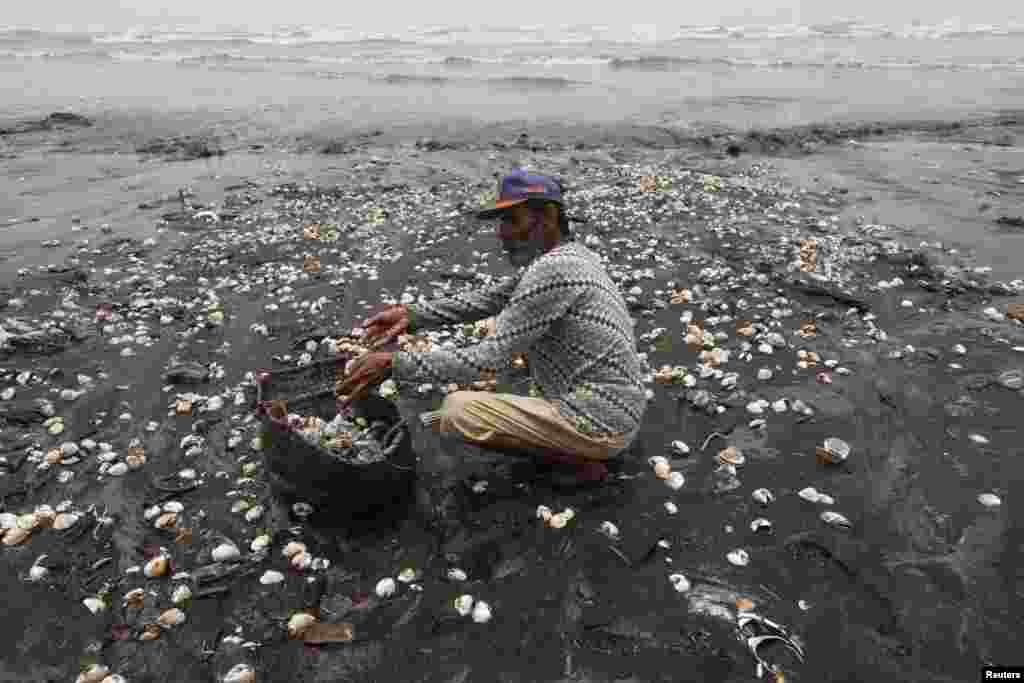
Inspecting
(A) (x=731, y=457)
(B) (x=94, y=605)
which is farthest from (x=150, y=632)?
(A) (x=731, y=457)

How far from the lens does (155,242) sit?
34.7 ft

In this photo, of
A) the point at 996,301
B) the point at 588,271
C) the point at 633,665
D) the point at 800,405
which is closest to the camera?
the point at 633,665

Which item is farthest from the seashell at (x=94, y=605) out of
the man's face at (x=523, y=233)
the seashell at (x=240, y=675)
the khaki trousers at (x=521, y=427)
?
the man's face at (x=523, y=233)

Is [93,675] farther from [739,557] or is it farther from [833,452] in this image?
[833,452]

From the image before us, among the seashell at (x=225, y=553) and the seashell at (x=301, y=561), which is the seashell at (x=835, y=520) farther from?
the seashell at (x=225, y=553)

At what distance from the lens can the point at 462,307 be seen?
17.8 ft

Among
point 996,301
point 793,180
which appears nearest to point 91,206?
point 793,180

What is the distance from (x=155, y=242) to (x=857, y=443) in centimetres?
1020

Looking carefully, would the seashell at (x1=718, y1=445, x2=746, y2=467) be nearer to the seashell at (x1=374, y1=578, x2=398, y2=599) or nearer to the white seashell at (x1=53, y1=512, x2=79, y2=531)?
the seashell at (x1=374, y1=578, x2=398, y2=599)

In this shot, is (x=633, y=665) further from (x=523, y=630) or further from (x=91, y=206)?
(x=91, y=206)

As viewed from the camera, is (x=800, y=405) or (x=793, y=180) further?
(x=793, y=180)

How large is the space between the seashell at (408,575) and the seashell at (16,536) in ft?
9.35

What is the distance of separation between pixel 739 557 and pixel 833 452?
1561 mm

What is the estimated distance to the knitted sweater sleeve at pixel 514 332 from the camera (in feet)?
14.7
